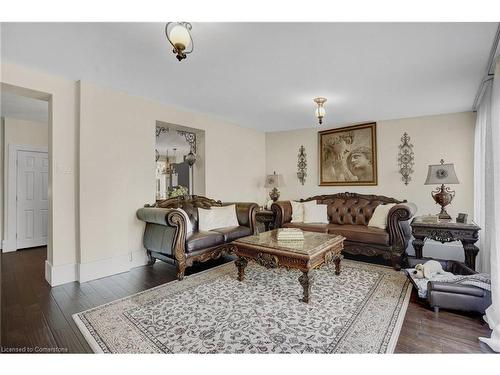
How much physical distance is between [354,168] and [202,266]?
3373 mm

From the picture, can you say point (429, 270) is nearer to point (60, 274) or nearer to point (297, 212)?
point (297, 212)

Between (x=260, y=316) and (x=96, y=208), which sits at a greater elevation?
(x=96, y=208)

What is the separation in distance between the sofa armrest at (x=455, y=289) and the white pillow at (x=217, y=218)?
269cm

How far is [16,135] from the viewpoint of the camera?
462 cm

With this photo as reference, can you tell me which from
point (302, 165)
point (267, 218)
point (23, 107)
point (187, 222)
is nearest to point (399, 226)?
point (267, 218)

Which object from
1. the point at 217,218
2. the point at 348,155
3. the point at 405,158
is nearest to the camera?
the point at 217,218

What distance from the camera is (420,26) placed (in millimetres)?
1905

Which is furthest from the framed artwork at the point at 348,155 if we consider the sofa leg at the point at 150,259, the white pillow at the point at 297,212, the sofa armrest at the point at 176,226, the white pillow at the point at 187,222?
the sofa leg at the point at 150,259

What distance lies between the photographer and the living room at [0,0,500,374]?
1.93 metres

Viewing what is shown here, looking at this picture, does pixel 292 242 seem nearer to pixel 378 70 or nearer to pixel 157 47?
pixel 378 70

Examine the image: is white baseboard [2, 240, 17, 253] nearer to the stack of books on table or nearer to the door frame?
the door frame

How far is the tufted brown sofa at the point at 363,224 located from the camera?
3.42 meters

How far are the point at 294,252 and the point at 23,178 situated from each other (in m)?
5.27

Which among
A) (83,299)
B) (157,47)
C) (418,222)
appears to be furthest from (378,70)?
(83,299)
